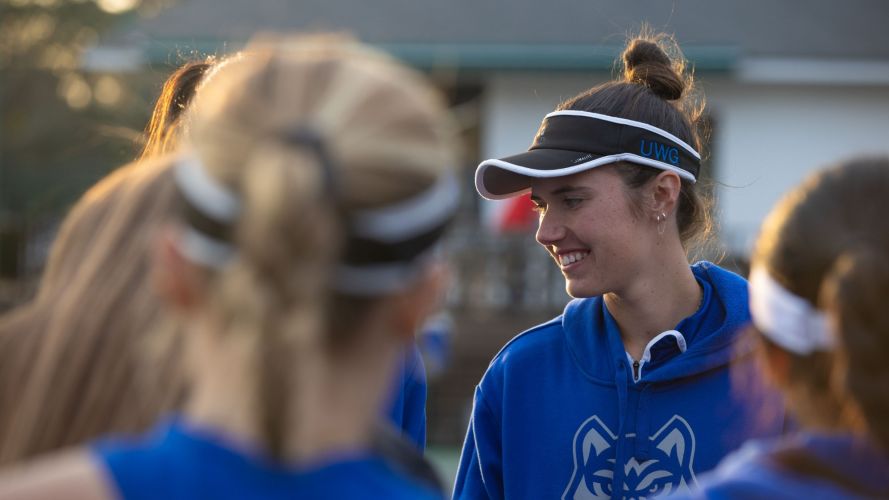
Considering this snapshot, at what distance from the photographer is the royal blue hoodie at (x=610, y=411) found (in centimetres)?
349

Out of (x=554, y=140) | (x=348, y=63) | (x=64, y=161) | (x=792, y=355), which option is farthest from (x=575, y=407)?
(x=64, y=161)

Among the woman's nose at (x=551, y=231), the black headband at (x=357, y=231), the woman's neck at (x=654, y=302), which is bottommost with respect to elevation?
the woman's neck at (x=654, y=302)

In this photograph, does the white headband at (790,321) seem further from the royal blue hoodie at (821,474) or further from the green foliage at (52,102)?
the green foliage at (52,102)

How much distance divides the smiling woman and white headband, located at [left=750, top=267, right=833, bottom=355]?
57.7 inches

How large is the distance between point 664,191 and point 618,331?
19.2 inches

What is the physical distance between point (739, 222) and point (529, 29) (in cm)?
419

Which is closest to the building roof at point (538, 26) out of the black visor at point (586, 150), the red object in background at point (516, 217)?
the red object in background at point (516, 217)

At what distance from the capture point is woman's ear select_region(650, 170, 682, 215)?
383 cm

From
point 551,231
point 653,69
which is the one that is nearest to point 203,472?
point 551,231

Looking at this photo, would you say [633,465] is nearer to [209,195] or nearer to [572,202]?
[572,202]

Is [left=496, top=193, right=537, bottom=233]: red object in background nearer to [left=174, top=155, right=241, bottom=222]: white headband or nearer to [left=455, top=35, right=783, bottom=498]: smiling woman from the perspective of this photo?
[left=455, top=35, right=783, bottom=498]: smiling woman

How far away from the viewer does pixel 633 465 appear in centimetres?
350

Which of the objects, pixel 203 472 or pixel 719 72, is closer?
pixel 203 472

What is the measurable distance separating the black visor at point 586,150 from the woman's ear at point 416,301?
1.97 m
